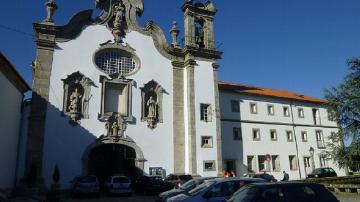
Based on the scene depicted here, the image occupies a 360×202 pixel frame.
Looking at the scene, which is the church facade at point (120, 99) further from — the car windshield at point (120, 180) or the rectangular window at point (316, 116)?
the rectangular window at point (316, 116)

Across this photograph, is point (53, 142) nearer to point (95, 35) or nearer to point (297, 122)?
point (95, 35)

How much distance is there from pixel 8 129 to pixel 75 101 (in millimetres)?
5287

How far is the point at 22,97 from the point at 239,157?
19.9 metres

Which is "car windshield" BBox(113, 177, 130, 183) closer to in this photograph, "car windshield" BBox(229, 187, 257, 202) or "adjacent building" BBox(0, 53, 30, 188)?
"adjacent building" BBox(0, 53, 30, 188)

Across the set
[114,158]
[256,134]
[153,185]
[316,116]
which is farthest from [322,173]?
[114,158]

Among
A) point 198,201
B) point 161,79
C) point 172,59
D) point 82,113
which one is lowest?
point 198,201

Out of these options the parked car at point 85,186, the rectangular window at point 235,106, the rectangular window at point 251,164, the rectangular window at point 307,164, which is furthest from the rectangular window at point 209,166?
the rectangular window at point 307,164

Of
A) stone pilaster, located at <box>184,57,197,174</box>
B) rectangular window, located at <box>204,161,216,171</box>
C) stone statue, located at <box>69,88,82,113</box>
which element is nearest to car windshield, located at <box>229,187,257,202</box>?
stone statue, located at <box>69,88,82,113</box>

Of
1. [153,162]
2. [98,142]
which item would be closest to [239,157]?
[153,162]

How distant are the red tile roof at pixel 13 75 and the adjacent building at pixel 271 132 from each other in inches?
703

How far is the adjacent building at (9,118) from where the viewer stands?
66.6 ft

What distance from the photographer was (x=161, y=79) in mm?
29953

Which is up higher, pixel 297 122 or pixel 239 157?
pixel 297 122

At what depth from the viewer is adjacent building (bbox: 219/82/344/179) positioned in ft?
112
